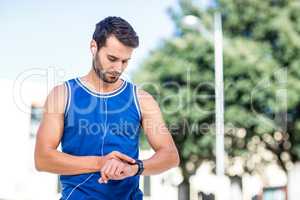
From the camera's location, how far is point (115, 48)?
1041 mm

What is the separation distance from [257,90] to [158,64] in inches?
46.5

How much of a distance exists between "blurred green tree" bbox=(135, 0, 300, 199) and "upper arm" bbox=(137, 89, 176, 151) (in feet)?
16.6

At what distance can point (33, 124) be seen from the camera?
7.47 m

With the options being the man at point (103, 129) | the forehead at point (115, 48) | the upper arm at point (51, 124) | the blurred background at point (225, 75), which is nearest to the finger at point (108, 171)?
the man at point (103, 129)

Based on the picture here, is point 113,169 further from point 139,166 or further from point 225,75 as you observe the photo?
point 225,75

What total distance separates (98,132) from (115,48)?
0.16m

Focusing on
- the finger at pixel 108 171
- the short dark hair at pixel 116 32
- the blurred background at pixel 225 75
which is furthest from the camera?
the blurred background at pixel 225 75

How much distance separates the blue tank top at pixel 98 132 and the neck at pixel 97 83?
1cm

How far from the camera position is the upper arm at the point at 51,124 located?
975 millimetres

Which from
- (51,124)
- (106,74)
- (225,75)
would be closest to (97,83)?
(106,74)

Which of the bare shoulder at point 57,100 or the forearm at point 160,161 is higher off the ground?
the bare shoulder at point 57,100

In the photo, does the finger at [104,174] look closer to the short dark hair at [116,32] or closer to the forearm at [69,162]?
the forearm at [69,162]

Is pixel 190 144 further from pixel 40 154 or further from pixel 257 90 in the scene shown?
pixel 40 154

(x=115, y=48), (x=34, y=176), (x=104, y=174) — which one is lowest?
(x=34, y=176)
